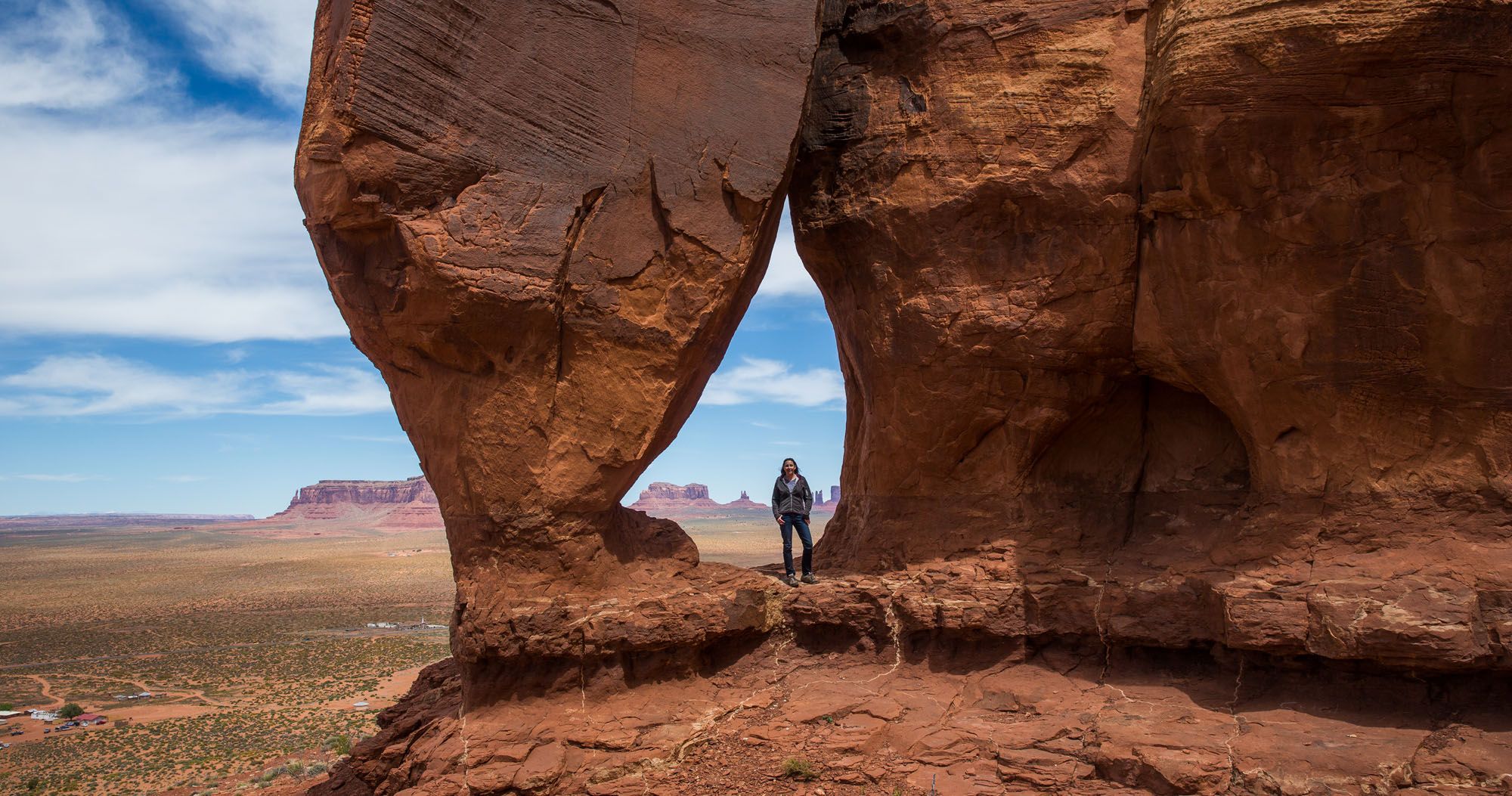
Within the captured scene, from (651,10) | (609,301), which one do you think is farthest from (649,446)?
(651,10)

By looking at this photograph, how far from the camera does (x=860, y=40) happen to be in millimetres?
9680

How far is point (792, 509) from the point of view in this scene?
973 cm

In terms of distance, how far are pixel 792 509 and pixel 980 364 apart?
225cm

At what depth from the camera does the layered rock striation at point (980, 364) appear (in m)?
7.45

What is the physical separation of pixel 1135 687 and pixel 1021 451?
7.33 ft

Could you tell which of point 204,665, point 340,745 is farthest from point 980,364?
point 204,665

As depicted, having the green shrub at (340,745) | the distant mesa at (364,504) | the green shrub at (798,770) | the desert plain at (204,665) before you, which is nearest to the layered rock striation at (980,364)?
the green shrub at (798,770)

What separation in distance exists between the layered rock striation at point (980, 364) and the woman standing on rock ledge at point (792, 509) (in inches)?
16.4

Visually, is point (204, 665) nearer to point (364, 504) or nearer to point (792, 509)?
point (792, 509)

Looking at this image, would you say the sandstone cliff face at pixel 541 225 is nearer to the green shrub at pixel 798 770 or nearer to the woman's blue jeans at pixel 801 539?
the woman's blue jeans at pixel 801 539

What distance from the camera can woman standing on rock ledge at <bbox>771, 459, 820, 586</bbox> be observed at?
9.71 meters

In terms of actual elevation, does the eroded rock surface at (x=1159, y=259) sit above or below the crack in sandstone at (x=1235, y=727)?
above

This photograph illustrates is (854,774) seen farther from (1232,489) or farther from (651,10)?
(651,10)

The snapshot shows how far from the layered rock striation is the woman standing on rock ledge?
0.42 metres
